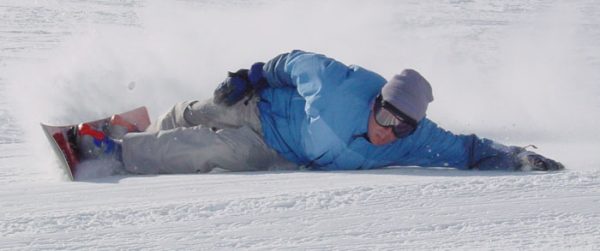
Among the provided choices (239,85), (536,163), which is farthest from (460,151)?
(239,85)

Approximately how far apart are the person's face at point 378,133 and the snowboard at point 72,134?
1467 mm

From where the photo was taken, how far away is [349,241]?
3057mm

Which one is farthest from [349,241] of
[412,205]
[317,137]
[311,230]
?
[317,137]

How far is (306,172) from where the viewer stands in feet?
14.5

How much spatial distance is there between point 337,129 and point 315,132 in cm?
13

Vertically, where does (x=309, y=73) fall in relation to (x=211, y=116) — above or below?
above

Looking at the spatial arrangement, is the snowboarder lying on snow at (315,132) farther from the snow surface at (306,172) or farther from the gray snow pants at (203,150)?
the snow surface at (306,172)

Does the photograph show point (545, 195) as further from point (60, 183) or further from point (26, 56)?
point (26, 56)

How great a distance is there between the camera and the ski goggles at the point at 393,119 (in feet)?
13.6

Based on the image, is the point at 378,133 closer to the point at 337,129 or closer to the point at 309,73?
the point at 337,129

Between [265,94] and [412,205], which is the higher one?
[265,94]

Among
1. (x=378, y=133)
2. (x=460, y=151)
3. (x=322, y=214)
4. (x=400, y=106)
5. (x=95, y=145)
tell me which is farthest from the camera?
(x=95, y=145)

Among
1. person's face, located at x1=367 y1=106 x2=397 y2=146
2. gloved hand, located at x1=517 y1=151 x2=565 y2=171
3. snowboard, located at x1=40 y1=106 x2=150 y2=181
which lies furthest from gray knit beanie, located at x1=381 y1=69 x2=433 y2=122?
snowboard, located at x1=40 y1=106 x2=150 y2=181

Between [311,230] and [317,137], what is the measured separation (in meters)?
1.32
